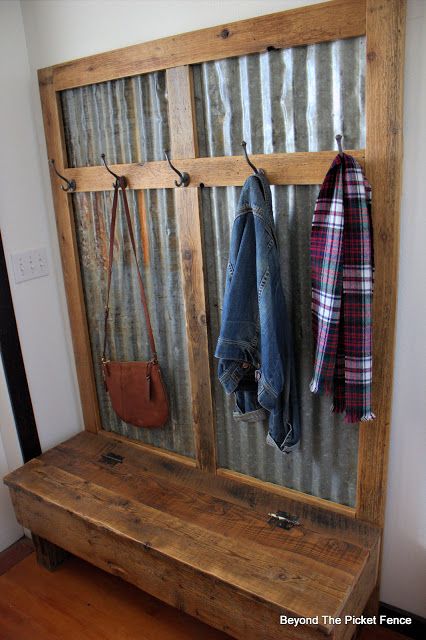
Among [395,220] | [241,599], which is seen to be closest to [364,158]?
[395,220]

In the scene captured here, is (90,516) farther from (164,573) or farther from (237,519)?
(237,519)

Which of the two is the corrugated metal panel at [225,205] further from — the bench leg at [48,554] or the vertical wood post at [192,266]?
the bench leg at [48,554]

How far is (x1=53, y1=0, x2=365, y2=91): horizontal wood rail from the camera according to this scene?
1305 mm

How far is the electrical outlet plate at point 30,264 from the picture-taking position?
1997mm

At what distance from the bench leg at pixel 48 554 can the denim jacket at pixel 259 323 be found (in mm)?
1045

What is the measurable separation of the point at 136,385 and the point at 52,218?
29.3 inches

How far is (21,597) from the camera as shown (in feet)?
6.51

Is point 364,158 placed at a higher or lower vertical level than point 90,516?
higher

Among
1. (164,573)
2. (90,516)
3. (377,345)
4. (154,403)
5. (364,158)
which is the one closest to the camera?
(364,158)

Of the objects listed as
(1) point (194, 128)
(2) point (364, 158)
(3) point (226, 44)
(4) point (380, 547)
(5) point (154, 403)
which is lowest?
(4) point (380, 547)

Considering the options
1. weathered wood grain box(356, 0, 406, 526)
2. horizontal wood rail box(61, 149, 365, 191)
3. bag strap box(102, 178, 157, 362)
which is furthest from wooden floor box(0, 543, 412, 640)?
horizontal wood rail box(61, 149, 365, 191)

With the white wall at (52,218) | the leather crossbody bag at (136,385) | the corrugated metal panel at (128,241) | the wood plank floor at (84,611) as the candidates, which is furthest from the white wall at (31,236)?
the wood plank floor at (84,611)

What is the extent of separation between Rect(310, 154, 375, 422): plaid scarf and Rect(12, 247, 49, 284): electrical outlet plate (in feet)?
3.74

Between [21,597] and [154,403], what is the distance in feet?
2.90
